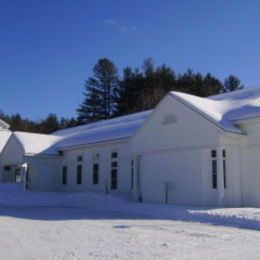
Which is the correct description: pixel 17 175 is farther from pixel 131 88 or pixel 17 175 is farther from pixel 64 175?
pixel 131 88

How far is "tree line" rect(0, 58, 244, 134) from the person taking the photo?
6353 cm

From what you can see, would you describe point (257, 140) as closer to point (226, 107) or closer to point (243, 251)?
point (226, 107)

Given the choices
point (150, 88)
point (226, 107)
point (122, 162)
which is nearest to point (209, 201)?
point (226, 107)

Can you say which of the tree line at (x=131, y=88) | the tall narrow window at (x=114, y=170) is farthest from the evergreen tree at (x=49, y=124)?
the tall narrow window at (x=114, y=170)

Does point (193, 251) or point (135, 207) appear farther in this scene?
point (135, 207)

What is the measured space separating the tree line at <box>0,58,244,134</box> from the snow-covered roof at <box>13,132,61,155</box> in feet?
83.3

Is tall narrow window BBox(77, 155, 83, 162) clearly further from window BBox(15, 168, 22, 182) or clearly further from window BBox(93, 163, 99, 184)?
window BBox(15, 168, 22, 182)

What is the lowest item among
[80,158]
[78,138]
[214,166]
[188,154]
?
[214,166]

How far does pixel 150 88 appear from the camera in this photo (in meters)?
66.1

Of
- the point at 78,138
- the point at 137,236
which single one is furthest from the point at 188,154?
the point at 78,138

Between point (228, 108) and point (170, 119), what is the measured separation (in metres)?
3.21

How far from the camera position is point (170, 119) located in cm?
2525

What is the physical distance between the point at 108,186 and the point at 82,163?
149 inches

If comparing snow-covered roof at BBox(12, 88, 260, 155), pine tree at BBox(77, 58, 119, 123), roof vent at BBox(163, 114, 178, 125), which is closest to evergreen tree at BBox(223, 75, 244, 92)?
pine tree at BBox(77, 58, 119, 123)
